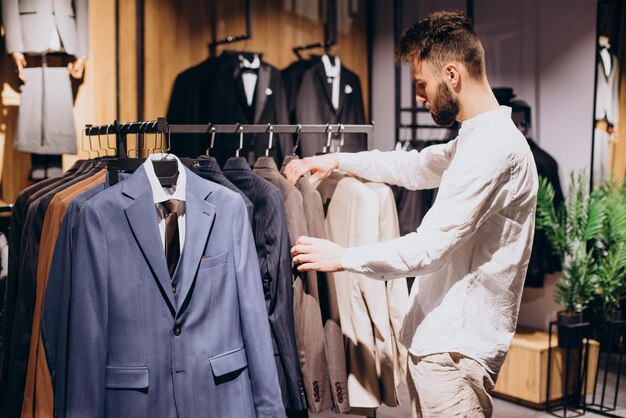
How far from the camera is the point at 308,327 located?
7.70 feet

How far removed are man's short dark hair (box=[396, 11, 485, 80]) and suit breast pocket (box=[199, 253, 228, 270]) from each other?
0.77m

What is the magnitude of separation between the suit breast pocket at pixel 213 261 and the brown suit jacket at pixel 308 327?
0.40 m

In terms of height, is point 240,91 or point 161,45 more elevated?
point 161,45

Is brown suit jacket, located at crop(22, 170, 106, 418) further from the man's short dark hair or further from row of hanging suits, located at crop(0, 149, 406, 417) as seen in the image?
the man's short dark hair

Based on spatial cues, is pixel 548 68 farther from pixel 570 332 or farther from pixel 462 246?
pixel 462 246

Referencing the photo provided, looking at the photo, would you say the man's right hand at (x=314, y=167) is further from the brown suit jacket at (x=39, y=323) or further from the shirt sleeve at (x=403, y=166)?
the brown suit jacket at (x=39, y=323)

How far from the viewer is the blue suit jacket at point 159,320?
6.01 feet

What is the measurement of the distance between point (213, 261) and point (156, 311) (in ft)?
Result: 0.66

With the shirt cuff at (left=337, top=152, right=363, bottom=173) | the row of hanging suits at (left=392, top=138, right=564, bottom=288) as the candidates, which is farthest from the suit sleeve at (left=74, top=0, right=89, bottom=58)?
the shirt cuff at (left=337, top=152, right=363, bottom=173)

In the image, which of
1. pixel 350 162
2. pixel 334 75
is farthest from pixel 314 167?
pixel 334 75

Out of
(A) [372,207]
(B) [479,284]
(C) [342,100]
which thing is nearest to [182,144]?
(C) [342,100]

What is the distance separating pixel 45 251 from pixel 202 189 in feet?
1.98

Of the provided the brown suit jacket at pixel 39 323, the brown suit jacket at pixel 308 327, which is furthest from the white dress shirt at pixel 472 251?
the brown suit jacket at pixel 39 323

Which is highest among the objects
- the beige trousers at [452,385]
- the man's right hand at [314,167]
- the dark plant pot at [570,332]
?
the man's right hand at [314,167]
